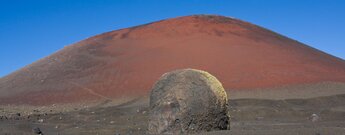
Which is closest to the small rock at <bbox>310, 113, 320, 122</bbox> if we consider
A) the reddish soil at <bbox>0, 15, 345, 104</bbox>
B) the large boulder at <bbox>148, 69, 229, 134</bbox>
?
the large boulder at <bbox>148, 69, 229, 134</bbox>

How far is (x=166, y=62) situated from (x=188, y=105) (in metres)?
23.6

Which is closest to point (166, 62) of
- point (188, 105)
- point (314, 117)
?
point (314, 117)

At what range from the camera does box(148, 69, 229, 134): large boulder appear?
10.2m

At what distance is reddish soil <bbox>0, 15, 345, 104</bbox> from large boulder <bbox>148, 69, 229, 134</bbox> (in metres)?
18.5

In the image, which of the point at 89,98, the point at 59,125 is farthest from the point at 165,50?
the point at 59,125

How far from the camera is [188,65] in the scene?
32656 millimetres

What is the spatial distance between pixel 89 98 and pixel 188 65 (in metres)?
6.74

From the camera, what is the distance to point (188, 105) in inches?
401

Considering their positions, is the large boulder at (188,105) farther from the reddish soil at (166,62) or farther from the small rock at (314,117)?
the reddish soil at (166,62)

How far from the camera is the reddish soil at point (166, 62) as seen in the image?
100.0 feet

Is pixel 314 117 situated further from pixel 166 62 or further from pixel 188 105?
pixel 166 62

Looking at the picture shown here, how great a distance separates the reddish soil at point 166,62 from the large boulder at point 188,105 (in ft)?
60.7

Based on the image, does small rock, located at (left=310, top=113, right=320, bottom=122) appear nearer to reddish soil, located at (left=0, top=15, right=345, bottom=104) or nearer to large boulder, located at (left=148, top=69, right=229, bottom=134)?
large boulder, located at (left=148, top=69, right=229, bottom=134)

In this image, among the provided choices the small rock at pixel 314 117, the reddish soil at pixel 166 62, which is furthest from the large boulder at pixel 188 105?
the reddish soil at pixel 166 62
